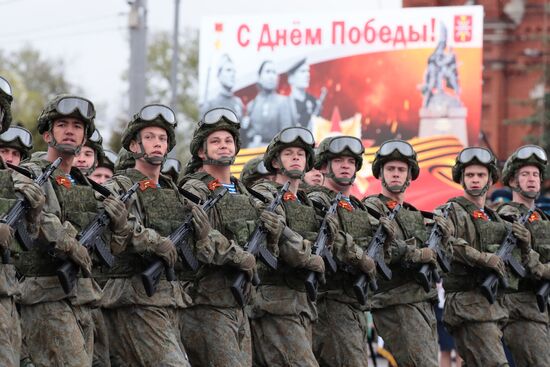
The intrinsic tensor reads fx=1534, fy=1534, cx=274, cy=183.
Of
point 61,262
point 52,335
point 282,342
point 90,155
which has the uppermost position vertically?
point 90,155

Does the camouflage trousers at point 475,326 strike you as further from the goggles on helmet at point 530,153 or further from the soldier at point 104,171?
the soldier at point 104,171

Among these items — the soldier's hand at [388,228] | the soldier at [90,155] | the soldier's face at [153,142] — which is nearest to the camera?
the soldier's face at [153,142]

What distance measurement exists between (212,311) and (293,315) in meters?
1.09

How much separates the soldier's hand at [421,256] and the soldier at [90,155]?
301 cm

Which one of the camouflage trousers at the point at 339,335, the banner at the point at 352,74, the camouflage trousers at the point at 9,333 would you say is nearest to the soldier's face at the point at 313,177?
the camouflage trousers at the point at 339,335

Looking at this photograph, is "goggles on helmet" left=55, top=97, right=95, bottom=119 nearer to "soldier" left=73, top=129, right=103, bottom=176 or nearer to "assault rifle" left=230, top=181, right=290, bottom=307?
"assault rifle" left=230, top=181, right=290, bottom=307

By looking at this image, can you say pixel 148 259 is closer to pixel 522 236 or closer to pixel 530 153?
pixel 522 236

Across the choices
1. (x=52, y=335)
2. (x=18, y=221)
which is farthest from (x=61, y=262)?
(x=18, y=221)

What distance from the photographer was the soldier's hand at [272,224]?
12125 millimetres

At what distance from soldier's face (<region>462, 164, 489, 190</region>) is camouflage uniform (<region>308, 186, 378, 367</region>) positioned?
1590mm

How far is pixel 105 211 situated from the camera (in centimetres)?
1065

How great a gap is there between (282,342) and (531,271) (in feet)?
11.7

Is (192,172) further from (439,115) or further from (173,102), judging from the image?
(173,102)

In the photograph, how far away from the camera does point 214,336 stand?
1177 cm
